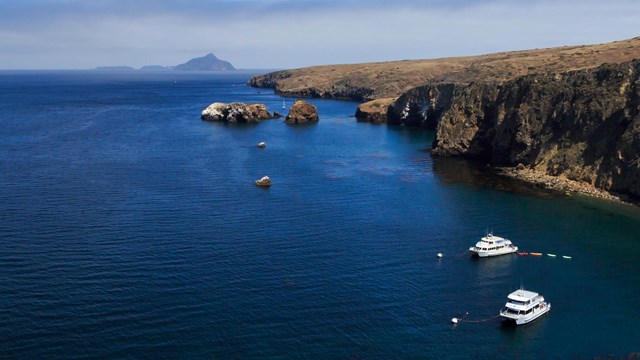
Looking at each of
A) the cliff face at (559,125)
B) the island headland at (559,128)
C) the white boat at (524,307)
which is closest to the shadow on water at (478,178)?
the island headland at (559,128)

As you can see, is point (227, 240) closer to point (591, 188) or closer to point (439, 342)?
point (439, 342)

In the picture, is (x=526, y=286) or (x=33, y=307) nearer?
(x=33, y=307)

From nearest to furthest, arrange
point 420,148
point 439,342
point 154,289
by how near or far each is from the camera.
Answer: point 439,342 → point 154,289 → point 420,148

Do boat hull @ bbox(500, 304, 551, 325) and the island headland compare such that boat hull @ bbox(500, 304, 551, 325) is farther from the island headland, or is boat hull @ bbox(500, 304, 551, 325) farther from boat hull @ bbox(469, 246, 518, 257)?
the island headland

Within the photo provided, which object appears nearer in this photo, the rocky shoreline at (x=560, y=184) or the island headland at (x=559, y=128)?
the rocky shoreline at (x=560, y=184)

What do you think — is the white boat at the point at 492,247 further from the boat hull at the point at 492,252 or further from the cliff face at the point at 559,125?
the cliff face at the point at 559,125

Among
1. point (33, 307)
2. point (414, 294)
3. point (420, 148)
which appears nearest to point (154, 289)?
point (33, 307)

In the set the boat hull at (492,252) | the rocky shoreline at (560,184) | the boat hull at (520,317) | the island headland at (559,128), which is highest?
the island headland at (559,128)
